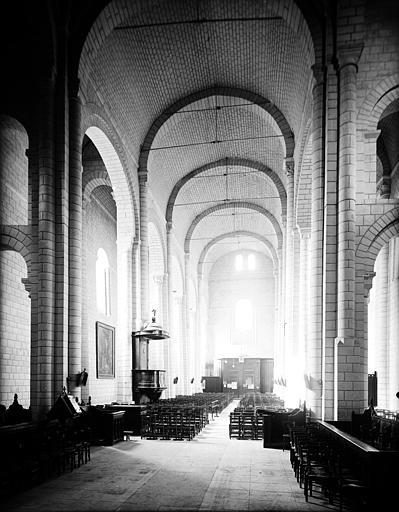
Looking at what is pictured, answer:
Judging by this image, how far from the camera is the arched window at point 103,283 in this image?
24.0m

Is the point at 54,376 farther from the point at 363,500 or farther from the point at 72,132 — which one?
the point at 363,500

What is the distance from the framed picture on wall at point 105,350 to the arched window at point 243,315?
22.5 metres

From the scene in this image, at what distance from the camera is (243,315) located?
1820 inches

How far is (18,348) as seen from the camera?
15.3 m

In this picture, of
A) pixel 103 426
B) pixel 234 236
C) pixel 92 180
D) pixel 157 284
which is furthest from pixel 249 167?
pixel 103 426

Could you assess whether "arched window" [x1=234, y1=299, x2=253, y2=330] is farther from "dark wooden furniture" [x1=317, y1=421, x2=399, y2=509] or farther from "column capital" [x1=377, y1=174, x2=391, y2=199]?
"dark wooden furniture" [x1=317, y1=421, x2=399, y2=509]

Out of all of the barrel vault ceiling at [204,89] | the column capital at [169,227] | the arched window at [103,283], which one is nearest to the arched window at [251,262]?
the barrel vault ceiling at [204,89]

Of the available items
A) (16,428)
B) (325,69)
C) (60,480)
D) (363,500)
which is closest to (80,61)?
(325,69)

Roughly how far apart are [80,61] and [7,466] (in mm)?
10029

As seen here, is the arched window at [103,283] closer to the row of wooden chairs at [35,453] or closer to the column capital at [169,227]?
the column capital at [169,227]

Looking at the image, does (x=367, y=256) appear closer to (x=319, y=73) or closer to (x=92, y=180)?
(x=319, y=73)

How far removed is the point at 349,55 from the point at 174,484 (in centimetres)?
1017

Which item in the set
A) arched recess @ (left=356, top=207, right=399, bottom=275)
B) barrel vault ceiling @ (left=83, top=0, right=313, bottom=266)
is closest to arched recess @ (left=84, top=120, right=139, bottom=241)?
barrel vault ceiling @ (left=83, top=0, right=313, bottom=266)

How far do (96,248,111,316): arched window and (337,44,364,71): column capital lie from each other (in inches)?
568
